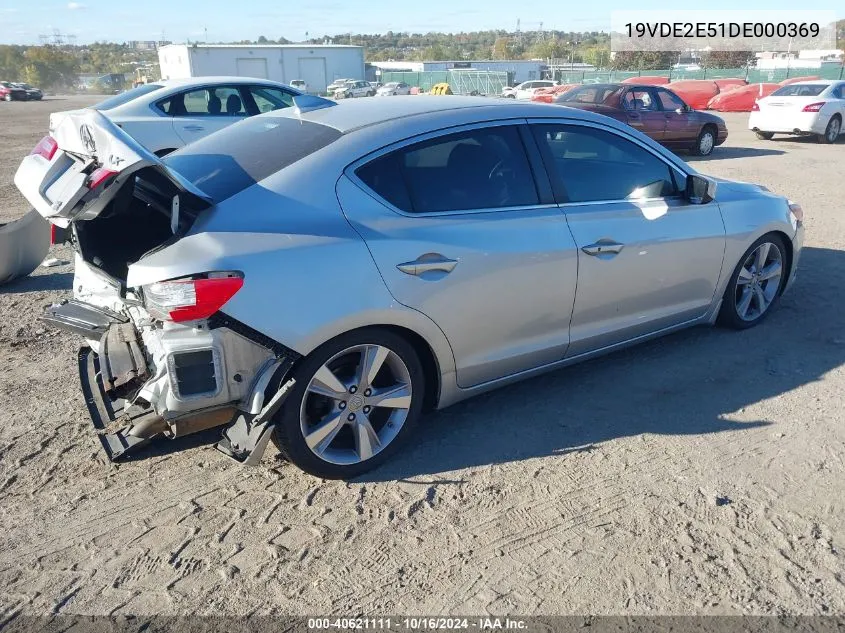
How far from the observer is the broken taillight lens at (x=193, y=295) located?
9.30 ft

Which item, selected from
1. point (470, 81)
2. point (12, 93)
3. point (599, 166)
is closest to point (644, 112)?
point (599, 166)

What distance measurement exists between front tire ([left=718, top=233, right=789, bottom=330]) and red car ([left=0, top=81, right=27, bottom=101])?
54577 millimetres

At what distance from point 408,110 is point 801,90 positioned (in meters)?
17.3

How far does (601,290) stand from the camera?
13.2 ft

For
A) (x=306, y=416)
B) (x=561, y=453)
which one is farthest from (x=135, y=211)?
(x=561, y=453)

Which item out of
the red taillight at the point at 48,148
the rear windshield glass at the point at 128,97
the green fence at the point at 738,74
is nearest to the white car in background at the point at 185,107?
the rear windshield glass at the point at 128,97

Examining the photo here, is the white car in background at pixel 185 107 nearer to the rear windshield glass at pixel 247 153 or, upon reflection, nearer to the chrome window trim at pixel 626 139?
the rear windshield glass at pixel 247 153

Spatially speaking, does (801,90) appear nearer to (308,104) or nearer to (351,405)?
(308,104)

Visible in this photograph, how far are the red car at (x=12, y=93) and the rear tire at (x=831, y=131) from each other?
49.7 m

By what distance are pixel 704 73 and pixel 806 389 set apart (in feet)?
131

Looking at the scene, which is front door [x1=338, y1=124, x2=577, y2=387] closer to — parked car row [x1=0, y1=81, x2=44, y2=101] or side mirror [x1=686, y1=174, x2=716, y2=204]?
side mirror [x1=686, y1=174, x2=716, y2=204]

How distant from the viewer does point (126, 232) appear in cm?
375

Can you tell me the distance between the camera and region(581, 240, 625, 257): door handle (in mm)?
3914

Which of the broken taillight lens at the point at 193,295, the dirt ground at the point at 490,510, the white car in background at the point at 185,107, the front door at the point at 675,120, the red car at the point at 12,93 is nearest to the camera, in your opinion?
the dirt ground at the point at 490,510
